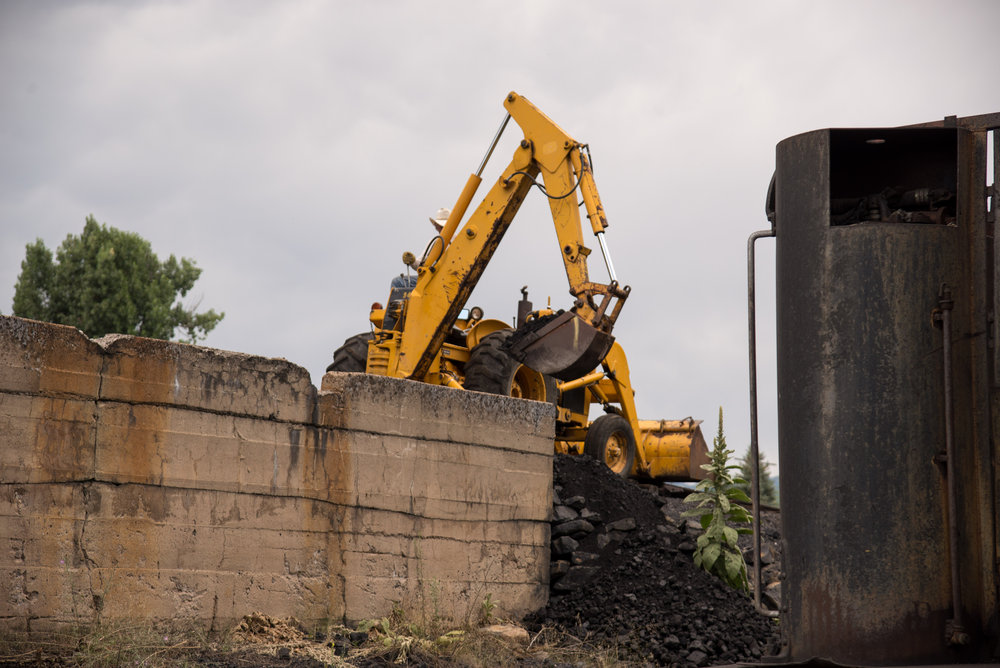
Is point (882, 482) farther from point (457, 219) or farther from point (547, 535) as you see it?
point (457, 219)

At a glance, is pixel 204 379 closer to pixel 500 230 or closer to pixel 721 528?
pixel 721 528

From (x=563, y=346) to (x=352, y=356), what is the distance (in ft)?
10.4

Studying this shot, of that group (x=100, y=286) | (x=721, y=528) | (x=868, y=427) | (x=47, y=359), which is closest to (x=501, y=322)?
(x=721, y=528)

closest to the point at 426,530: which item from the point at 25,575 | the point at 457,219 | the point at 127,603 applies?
the point at 127,603

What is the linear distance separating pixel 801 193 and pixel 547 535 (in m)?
5.91

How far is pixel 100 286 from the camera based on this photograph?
113 feet

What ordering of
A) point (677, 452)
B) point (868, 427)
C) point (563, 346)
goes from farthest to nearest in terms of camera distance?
point (677, 452) < point (563, 346) < point (868, 427)

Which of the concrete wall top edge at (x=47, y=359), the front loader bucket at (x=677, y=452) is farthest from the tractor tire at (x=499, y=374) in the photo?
the concrete wall top edge at (x=47, y=359)

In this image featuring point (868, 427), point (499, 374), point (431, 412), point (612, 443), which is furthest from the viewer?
point (612, 443)

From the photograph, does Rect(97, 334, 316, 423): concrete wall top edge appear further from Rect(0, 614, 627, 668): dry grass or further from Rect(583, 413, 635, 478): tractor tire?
Rect(583, 413, 635, 478): tractor tire

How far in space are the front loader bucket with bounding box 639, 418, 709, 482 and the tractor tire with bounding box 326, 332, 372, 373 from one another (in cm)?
494

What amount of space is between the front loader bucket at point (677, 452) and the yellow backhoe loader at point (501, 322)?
2.01 metres

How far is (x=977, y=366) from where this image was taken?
3305mm

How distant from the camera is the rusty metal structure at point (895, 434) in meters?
3.24
